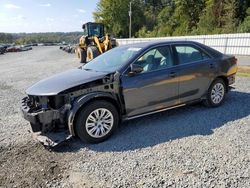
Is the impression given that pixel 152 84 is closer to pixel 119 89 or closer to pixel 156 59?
pixel 156 59

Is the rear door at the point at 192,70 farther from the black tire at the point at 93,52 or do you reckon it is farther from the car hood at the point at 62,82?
the black tire at the point at 93,52

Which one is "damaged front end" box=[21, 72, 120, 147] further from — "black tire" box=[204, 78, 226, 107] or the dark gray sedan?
"black tire" box=[204, 78, 226, 107]

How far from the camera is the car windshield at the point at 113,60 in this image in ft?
16.1

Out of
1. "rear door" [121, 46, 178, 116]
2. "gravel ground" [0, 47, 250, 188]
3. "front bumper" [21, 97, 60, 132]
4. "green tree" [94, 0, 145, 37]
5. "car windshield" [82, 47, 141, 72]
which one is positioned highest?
"green tree" [94, 0, 145, 37]

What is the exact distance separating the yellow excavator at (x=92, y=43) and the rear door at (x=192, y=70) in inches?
483

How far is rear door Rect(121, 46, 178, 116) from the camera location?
4680 mm

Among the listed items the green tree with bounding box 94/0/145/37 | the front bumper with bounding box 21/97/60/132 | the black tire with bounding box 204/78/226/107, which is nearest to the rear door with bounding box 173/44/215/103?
the black tire with bounding box 204/78/226/107

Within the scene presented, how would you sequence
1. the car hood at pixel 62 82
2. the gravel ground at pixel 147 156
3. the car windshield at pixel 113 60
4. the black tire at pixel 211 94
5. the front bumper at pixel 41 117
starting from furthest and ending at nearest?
the black tire at pixel 211 94
the car windshield at pixel 113 60
the car hood at pixel 62 82
the front bumper at pixel 41 117
the gravel ground at pixel 147 156

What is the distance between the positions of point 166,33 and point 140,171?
42.7 m

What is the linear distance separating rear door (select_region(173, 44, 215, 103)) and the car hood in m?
1.70

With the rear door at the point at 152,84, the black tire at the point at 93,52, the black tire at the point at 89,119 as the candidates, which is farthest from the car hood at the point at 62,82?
the black tire at the point at 93,52

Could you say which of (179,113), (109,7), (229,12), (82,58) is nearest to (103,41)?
(82,58)

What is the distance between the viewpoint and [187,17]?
153 ft

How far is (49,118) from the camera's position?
420 centimetres
